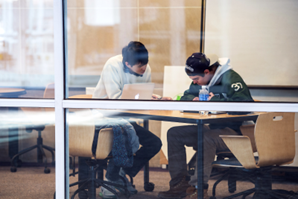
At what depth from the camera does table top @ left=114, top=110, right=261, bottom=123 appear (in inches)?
61.4

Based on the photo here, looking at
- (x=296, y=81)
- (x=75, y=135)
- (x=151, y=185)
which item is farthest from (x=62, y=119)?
(x=296, y=81)

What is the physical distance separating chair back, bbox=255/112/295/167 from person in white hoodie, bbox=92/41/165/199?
25.0 inches

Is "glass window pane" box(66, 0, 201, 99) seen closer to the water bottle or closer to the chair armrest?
the water bottle

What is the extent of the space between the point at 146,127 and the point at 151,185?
355 mm

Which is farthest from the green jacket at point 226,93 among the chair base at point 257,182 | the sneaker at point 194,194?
the sneaker at point 194,194

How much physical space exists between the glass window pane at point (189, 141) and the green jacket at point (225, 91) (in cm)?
9

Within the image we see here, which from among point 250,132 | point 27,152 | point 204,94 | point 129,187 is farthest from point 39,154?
point 250,132

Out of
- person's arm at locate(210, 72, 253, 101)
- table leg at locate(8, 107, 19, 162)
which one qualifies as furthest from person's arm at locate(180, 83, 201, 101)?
table leg at locate(8, 107, 19, 162)

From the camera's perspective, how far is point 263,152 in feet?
5.54

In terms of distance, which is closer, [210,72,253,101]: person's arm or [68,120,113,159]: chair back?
[210,72,253,101]: person's arm

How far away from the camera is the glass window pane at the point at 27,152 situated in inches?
65.3

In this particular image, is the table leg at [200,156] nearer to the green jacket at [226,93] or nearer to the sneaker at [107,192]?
the green jacket at [226,93]

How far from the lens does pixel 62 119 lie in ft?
5.12

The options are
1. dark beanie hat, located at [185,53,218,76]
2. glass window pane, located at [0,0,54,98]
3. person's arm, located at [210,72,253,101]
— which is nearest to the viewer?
person's arm, located at [210,72,253,101]
